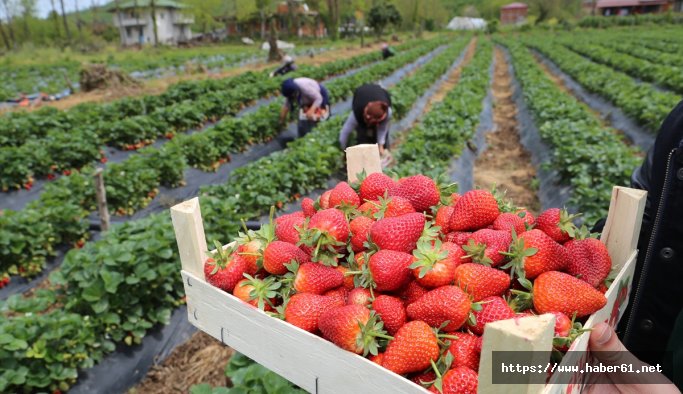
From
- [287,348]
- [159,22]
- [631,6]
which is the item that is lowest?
[287,348]

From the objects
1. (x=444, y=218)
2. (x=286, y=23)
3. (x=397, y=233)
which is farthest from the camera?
(x=286, y=23)

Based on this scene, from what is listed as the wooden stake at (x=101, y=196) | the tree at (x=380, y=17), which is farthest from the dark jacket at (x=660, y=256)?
the tree at (x=380, y=17)

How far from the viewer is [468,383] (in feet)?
3.80

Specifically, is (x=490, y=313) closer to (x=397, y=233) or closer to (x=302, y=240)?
(x=397, y=233)

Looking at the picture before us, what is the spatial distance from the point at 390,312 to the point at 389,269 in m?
0.13

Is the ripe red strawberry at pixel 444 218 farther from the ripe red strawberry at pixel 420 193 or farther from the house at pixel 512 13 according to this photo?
the house at pixel 512 13

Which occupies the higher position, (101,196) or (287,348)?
(287,348)

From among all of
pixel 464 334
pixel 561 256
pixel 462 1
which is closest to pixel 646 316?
pixel 561 256

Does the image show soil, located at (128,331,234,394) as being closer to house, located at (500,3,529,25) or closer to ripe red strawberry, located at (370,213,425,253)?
ripe red strawberry, located at (370,213,425,253)

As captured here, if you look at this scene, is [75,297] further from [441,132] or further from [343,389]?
[441,132]

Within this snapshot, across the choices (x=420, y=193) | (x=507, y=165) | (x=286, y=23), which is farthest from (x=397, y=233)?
(x=286, y=23)

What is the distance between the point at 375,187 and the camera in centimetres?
187

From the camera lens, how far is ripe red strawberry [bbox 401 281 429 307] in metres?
1.42

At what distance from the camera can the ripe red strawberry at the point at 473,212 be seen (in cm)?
164
